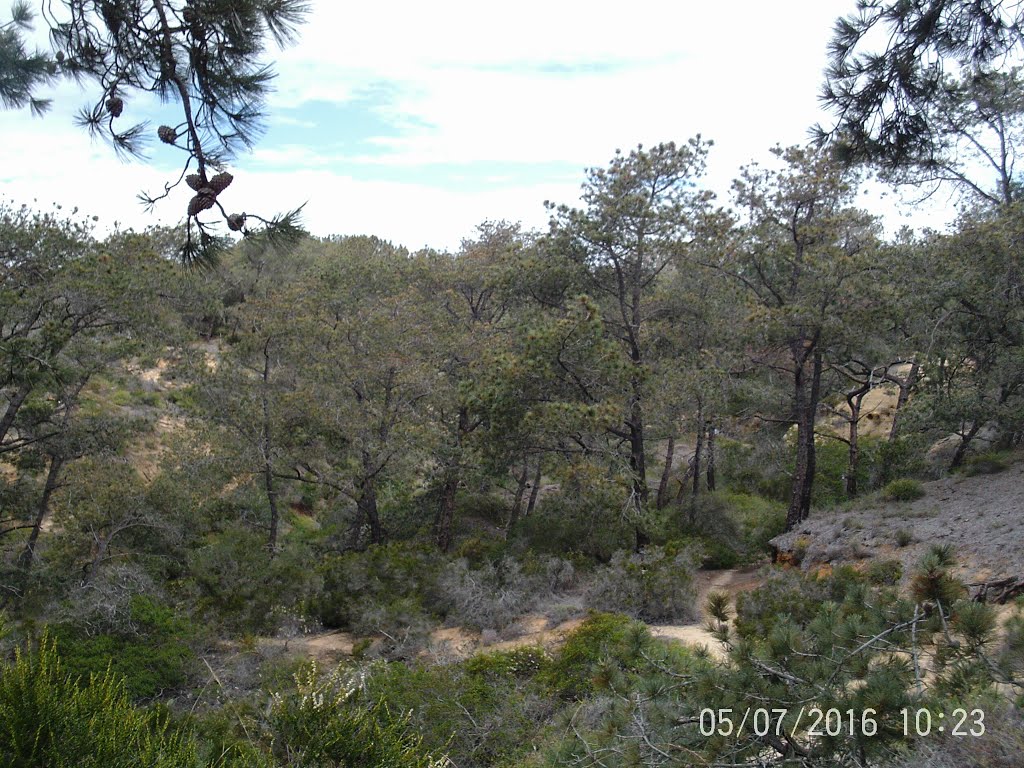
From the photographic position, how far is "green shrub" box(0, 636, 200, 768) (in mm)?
3859

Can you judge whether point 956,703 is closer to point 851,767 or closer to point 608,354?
point 851,767

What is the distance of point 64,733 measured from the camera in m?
3.97

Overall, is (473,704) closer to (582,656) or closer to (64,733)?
(582,656)

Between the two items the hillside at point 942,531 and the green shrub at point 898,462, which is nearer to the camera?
the hillside at point 942,531

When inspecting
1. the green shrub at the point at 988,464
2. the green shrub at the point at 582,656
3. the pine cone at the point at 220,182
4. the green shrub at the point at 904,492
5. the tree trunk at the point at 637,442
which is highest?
the pine cone at the point at 220,182

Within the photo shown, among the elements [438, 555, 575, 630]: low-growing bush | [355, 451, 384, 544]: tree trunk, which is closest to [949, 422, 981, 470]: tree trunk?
[438, 555, 575, 630]: low-growing bush

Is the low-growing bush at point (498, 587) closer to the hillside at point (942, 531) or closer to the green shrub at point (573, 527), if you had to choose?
the green shrub at point (573, 527)

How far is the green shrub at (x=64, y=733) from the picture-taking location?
3.86 metres

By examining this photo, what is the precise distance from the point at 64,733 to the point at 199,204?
9.56ft

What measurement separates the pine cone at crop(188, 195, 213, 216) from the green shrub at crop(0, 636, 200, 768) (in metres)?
2.69

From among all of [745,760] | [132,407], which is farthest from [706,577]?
[132,407]

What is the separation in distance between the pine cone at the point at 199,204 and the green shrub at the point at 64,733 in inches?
106

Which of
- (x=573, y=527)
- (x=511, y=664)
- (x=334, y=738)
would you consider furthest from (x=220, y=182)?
(x=573, y=527)

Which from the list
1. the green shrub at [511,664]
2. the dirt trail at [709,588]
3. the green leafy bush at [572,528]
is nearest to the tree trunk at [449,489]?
the green leafy bush at [572,528]
